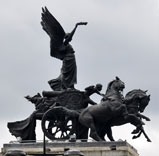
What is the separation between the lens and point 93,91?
116 feet

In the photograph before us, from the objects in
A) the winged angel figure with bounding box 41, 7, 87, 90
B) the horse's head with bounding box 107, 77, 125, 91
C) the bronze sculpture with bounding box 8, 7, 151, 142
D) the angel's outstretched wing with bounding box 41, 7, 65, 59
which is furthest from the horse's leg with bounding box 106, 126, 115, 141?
the angel's outstretched wing with bounding box 41, 7, 65, 59

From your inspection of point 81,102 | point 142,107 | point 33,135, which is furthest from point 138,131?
point 33,135

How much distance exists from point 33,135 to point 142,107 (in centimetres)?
597

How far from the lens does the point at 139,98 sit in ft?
113

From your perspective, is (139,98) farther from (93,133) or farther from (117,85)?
(93,133)

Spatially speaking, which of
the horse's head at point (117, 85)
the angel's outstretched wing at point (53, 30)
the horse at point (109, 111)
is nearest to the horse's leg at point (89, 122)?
the horse at point (109, 111)

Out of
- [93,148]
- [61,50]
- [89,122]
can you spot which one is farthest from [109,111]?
[61,50]

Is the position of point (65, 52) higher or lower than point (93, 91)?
higher

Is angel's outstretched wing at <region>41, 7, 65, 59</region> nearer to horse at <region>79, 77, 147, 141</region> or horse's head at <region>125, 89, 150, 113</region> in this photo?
horse at <region>79, 77, 147, 141</region>

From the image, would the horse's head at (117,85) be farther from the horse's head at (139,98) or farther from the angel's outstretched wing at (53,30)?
the angel's outstretched wing at (53,30)

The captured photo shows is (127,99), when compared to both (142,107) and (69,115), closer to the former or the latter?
(142,107)

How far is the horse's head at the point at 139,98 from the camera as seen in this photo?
34.5 m

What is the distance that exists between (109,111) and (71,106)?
8.13 ft

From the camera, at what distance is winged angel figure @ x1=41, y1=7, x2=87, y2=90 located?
36.6 meters
